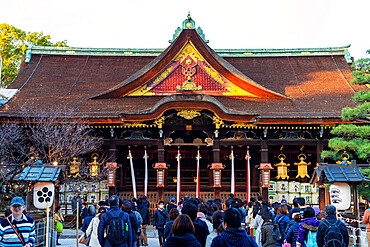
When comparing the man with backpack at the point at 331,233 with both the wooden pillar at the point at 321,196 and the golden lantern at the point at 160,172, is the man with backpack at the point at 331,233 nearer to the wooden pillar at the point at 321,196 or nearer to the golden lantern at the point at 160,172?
the wooden pillar at the point at 321,196

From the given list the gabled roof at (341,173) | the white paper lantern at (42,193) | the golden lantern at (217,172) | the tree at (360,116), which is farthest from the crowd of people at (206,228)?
the golden lantern at (217,172)

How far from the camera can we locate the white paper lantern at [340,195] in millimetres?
10281

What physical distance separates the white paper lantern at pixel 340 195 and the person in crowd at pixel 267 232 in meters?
2.69

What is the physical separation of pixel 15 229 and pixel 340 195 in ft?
24.6

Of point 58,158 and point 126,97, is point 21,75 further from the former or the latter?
point 58,158

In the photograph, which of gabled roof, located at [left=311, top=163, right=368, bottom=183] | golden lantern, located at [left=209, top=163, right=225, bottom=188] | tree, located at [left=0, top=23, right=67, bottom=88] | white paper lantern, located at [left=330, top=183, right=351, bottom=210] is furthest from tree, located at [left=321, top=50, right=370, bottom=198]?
tree, located at [left=0, top=23, right=67, bottom=88]

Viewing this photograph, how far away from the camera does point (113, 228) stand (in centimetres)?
747

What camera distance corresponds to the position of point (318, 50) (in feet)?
79.8

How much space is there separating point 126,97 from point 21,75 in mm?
6398

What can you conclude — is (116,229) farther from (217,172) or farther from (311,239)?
(217,172)

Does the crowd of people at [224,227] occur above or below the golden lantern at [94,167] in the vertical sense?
below

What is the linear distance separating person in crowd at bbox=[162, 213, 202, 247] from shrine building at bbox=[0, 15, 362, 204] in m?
13.1

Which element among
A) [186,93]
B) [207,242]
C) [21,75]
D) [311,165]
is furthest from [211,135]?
[207,242]

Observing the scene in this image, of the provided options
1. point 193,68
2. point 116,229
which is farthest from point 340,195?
point 193,68
